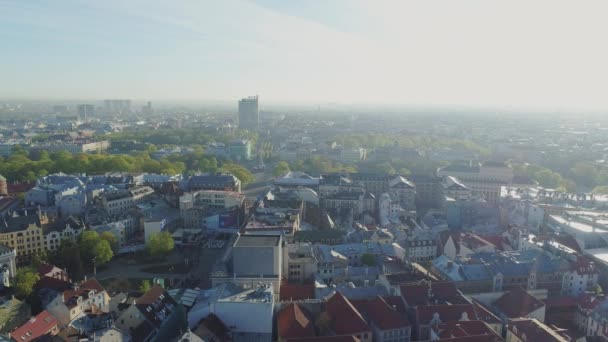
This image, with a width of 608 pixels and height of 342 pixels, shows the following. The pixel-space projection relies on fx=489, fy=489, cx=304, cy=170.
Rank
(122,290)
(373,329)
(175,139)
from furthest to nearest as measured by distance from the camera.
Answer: (175,139)
(122,290)
(373,329)

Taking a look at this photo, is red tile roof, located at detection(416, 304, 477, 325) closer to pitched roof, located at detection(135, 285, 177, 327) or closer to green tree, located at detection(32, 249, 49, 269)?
pitched roof, located at detection(135, 285, 177, 327)

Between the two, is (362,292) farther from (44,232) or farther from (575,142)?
(575,142)

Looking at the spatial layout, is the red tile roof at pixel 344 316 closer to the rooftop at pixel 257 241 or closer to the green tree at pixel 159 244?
the rooftop at pixel 257 241

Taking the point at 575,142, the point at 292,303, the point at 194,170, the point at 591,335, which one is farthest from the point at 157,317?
the point at 575,142

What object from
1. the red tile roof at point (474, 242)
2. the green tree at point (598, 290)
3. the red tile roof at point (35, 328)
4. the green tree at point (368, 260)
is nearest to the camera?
the red tile roof at point (35, 328)

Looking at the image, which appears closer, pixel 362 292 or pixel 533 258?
pixel 362 292

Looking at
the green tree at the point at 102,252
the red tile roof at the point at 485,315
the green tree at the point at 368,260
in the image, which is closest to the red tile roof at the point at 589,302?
the red tile roof at the point at 485,315

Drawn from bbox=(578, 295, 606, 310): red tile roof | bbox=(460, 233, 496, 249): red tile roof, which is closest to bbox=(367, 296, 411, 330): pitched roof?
bbox=(578, 295, 606, 310): red tile roof
